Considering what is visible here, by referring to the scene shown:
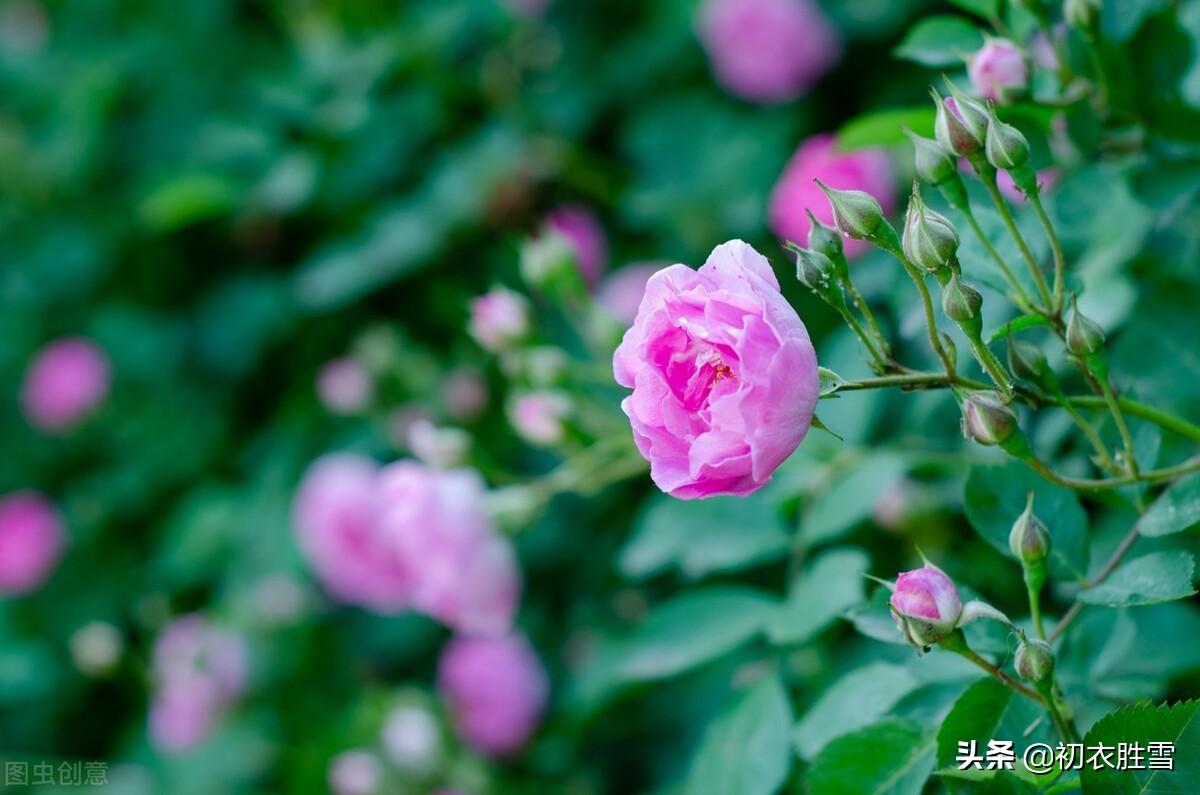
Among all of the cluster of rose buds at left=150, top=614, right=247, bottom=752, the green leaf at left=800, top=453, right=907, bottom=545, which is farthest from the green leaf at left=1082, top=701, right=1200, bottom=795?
the cluster of rose buds at left=150, top=614, right=247, bottom=752

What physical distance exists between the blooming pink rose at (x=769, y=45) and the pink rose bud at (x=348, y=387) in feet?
2.01

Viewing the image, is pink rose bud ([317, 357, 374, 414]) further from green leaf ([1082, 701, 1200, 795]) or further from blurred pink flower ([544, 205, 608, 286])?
green leaf ([1082, 701, 1200, 795])

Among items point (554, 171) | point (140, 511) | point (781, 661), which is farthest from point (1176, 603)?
point (140, 511)

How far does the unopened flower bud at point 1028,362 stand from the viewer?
1.71 ft

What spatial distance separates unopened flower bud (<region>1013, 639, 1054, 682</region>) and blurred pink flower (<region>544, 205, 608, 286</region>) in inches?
41.8

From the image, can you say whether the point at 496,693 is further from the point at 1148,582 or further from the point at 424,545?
the point at 1148,582

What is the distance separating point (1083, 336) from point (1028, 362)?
0.10 feet

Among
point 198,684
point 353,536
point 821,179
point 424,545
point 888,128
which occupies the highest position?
point 888,128

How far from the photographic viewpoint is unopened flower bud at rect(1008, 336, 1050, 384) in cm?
52

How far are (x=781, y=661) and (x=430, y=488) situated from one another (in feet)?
1.38

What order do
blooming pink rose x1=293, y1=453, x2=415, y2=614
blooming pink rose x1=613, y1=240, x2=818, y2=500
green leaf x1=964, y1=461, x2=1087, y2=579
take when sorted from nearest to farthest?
blooming pink rose x1=613, y1=240, x2=818, y2=500 → green leaf x1=964, y1=461, x2=1087, y2=579 → blooming pink rose x1=293, y1=453, x2=415, y2=614

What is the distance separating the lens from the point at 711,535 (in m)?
0.86

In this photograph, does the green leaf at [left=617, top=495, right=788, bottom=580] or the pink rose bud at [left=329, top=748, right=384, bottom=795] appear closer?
the green leaf at [left=617, top=495, right=788, bottom=580]

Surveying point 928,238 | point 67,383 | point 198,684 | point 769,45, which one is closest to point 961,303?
point 928,238
